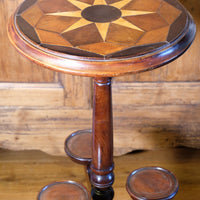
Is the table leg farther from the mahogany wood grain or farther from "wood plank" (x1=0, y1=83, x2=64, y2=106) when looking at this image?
"wood plank" (x1=0, y1=83, x2=64, y2=106)

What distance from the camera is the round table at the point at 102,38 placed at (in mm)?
864

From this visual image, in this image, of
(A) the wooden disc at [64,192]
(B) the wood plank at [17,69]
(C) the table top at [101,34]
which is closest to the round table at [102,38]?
(C) the table top at [101,34]

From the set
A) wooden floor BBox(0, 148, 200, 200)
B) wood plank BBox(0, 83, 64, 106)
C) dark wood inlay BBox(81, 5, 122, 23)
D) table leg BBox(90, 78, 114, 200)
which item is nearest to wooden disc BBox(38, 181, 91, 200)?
table leg BBox(90, 78, 114, 200)

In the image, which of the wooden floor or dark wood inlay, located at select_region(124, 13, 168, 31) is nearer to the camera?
dark wood inlay, located at select_region(124, 13, 168, 31)

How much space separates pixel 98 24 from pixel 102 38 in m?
0.08

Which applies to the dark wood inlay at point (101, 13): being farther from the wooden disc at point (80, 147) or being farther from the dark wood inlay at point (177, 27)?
the wooden disc at point (80, 147)

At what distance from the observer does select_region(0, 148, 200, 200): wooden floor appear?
5.24ft

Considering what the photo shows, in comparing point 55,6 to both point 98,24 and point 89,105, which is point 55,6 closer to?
point 98,24

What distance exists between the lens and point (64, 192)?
1.24 meters

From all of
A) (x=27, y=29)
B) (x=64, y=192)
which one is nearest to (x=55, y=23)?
(x=27, y=29)

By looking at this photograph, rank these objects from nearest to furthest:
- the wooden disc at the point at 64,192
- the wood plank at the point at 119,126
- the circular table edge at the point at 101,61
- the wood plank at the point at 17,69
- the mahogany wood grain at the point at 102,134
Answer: the circular table edge at the point at 101,61, the mahogany wood grain at the point at 102,134, the wooden disc at the point at 64,192, the wood plank at the point at 17,69, the wood plank at the point at 119,126

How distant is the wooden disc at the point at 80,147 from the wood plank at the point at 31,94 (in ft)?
0.72

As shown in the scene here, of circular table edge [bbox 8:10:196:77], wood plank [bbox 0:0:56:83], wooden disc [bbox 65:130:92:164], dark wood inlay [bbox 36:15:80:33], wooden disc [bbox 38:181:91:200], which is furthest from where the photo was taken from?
wood plank [bbox 0:0:56:83]

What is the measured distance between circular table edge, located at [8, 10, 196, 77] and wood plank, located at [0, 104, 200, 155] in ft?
2.44
